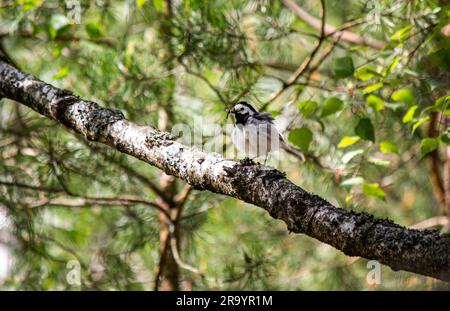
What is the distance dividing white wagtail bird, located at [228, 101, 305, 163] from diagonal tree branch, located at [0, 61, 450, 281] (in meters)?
0.92

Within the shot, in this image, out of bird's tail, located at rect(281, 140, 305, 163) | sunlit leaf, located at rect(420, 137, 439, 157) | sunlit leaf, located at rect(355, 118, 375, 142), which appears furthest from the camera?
bird's tail, located at rect(281, 140, 305, 163)

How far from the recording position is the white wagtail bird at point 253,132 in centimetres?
293

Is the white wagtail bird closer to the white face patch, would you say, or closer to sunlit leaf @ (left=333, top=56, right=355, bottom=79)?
the white face patch

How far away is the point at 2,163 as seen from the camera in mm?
3396

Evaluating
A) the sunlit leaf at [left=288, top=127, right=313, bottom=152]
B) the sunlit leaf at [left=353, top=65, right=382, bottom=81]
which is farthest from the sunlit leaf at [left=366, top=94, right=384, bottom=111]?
the sunlit leaf at [left=288, top=127, right=313, bottom=152]

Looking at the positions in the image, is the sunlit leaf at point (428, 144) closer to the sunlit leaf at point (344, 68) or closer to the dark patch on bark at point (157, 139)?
the sunlit leaf at point (344, 68)

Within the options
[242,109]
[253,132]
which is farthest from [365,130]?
[242,109]

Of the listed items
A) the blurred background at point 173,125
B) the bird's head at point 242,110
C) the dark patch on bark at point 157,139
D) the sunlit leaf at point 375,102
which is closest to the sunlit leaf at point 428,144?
the sunlit leaf at point 375,102

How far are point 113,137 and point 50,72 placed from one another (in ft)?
6.89

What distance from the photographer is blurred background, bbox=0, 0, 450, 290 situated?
3.21 metres

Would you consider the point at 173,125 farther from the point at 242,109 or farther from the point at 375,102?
the point at 375,102

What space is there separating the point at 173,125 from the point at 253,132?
0.85m
